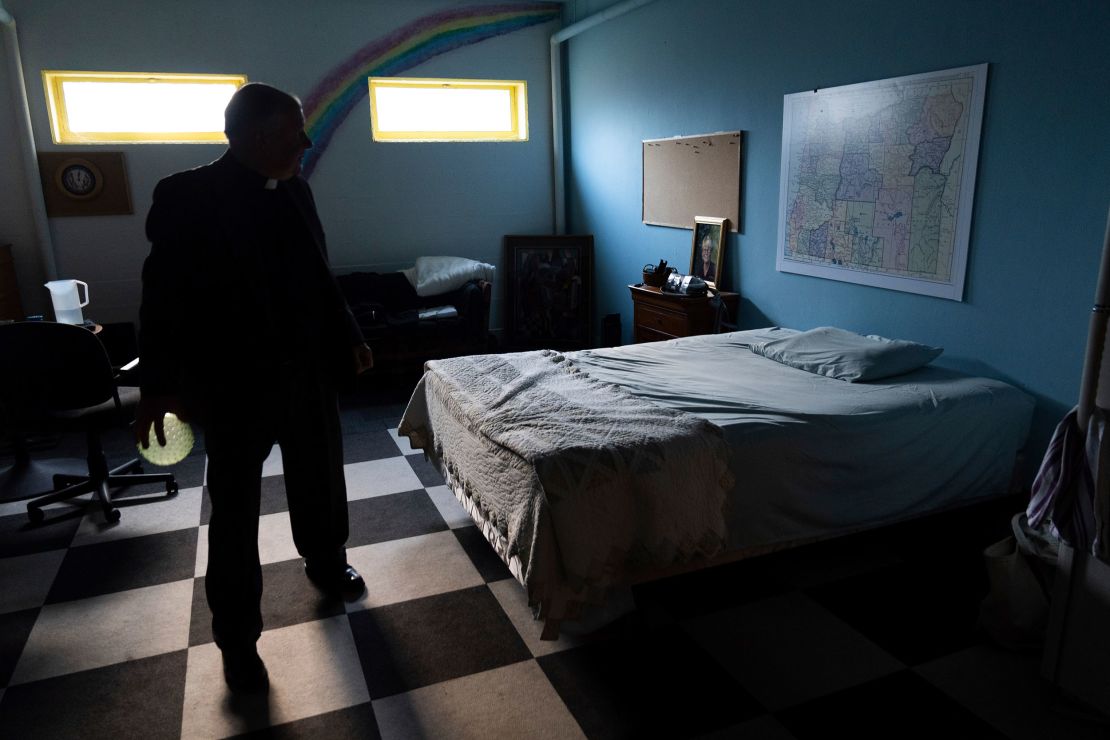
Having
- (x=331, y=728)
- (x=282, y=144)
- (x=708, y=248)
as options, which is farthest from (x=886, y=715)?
(x=708, y=248)

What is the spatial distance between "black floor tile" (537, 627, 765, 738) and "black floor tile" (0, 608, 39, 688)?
59.3 inches

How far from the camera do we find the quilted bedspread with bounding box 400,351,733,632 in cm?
205

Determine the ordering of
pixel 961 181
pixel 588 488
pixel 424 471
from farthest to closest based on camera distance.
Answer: pixel 424 471
pixel 961 181
pixel 588 488

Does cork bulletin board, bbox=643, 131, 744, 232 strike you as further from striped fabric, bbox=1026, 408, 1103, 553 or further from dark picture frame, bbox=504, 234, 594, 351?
striped fabric, bbox=1026, 408, 1103, 553

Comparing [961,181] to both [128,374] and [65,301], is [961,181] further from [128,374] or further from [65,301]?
[65,301]

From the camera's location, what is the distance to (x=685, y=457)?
220 cm

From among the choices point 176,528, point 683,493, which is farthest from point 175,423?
point 683,493

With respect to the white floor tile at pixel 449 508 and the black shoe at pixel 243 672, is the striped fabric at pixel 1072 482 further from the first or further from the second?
the black shoe at pixel 243 672

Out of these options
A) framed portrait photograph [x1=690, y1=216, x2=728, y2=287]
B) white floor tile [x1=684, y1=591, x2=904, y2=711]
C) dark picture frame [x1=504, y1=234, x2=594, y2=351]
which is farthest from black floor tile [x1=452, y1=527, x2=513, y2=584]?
dark picture frame [x1=504, y1=234, x2=594, y2=351]

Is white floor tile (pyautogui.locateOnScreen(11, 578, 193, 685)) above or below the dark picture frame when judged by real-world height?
below

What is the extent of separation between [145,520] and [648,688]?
7.35 ft

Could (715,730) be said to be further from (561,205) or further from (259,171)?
(561,205)

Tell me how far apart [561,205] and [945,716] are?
5.06m

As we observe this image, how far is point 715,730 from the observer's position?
6.16 feet
